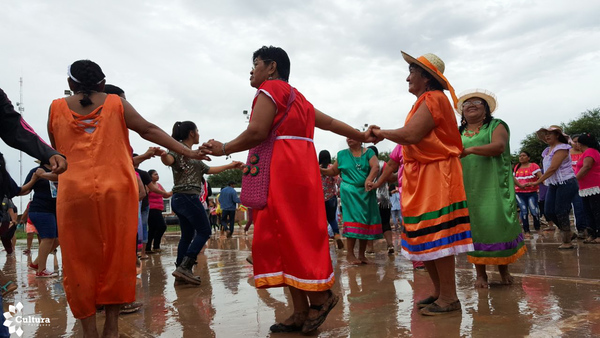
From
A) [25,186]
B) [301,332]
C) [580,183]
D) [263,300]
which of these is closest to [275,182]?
[301,332]

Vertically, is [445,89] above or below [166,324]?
above

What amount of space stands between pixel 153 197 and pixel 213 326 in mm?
7573

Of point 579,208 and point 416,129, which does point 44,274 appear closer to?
point 416,129

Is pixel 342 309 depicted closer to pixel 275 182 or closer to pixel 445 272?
pixel 445 272

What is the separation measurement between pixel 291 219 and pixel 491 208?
2.19 m

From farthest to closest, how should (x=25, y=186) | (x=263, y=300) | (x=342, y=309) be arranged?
(x=25, y=186), (x=263, y=300), (x=342, y=309)

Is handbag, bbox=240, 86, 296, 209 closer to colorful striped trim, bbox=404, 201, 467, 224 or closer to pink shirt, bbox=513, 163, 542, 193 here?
colorful striped trim, bbox=404, 201, 467, 224

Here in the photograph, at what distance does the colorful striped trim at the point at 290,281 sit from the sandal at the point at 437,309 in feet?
2.63

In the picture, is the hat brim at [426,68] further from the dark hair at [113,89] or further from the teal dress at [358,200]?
the teal dress at [358,200]

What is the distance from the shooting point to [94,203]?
2902 millimetres

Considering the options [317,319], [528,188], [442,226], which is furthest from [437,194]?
[528,188]

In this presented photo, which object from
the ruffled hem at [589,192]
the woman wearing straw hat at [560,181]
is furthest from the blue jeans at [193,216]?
the ruffled hem at [589,192]

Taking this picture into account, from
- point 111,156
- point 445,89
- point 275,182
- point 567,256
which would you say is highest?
point 445,89

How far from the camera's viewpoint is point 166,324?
352 centimetres
